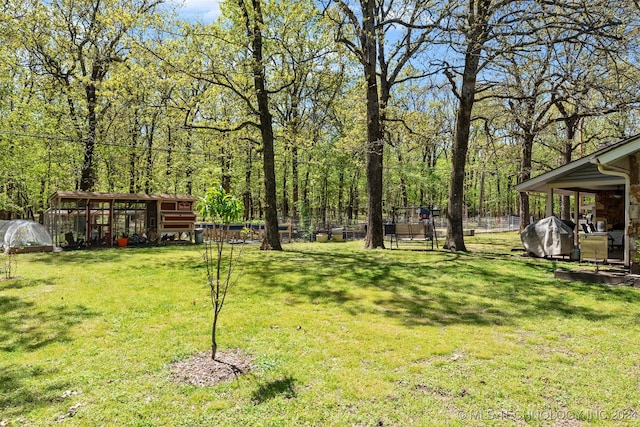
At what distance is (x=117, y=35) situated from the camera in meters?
20.5

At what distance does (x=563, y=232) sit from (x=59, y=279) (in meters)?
14.6

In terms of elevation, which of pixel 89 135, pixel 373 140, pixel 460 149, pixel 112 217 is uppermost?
pixel 89 135

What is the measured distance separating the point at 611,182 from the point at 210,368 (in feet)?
42.2

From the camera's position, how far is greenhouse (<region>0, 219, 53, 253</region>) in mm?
15028

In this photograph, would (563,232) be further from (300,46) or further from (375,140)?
(300,46)

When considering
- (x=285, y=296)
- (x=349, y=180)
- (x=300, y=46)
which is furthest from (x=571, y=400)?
(x=349, y=180)

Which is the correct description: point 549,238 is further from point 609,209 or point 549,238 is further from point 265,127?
point 265,127

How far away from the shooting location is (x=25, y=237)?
1536 cm

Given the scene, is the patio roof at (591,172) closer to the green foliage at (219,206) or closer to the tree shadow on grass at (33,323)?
the green foliage at (219,206)

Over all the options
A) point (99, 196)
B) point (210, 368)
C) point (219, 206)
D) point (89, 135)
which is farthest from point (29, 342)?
point (89, 135)

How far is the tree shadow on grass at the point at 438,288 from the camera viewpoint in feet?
21.1

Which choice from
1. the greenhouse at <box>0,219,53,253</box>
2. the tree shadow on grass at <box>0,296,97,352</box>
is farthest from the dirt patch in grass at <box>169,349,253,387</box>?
the greenhouse at <box>0,219,53,253</box>

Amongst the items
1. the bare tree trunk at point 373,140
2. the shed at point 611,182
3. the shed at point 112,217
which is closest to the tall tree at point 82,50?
the shed at point 112,217

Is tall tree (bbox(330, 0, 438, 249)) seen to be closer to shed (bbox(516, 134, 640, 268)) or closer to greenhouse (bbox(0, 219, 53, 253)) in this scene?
shed (bbox(516, 134, 640, 268))
